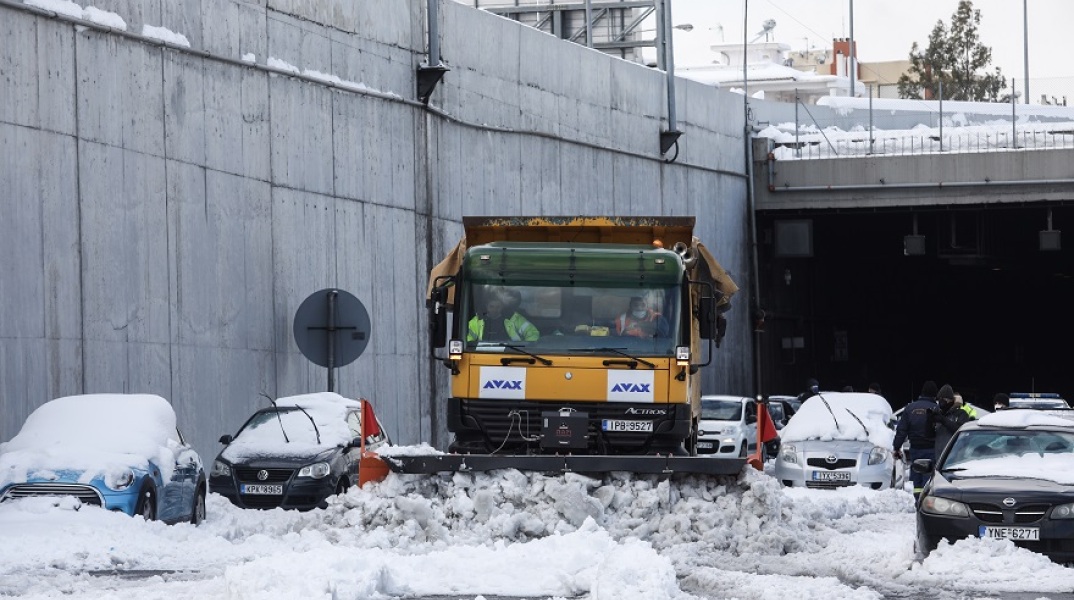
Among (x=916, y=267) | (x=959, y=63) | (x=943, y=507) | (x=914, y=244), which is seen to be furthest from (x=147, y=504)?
(x=959, y=63)

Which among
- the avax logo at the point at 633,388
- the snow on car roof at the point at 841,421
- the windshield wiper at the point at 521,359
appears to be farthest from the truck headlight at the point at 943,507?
the snow on car roof at the point at 841,421

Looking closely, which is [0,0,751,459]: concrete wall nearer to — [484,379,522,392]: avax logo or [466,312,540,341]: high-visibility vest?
[466,312,540,341]: high-visibility vest

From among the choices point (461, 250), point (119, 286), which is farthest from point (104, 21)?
point (461, 250)

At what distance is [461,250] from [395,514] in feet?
9.74

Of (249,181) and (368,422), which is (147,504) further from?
(249,181)

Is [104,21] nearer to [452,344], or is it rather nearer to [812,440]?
[452,344]

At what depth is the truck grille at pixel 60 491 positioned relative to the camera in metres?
17.2

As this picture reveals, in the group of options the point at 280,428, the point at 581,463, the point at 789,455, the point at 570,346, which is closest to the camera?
the point at 581,463

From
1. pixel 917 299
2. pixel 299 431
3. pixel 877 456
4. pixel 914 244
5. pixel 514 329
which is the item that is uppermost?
pixel 914 244

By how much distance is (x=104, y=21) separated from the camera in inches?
862

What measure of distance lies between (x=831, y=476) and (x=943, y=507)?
39.8ft

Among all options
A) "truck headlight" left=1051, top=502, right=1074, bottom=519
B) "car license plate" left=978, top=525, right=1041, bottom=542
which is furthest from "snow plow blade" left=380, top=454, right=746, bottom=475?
"truck headlight" left=1051, top=502, right=1074, bottom=519

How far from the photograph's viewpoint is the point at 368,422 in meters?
19.4

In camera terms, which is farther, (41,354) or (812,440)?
(812,440)
